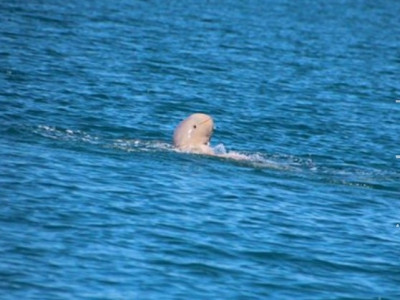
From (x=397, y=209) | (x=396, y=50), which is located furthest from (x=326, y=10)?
(x=397, y=209)

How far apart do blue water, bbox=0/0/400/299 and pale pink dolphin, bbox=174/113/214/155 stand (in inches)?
13.0

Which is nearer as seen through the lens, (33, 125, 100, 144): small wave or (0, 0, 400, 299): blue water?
(0, 0, 400, 299): blue water

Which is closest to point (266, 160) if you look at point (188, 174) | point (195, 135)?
point (195, 135)

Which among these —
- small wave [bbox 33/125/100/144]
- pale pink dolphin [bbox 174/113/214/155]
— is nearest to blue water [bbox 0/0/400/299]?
small wave [bbox 33/125/100/144]

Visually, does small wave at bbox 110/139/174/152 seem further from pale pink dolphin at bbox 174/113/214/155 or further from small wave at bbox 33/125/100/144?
small wave at bbox 33/125/100/144

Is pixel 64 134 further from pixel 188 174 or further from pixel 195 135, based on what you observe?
pixel 188 174

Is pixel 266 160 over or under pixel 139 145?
over

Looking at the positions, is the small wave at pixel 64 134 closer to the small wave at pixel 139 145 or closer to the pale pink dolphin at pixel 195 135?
the small wave at pixel 139 145

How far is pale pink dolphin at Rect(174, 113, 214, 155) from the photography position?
27188mm

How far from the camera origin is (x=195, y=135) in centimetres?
2720

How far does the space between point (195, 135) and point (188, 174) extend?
2.34m

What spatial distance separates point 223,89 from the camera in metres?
39.7

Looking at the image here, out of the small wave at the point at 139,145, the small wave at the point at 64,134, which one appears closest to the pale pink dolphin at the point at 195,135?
the small wave at the point at 139,145

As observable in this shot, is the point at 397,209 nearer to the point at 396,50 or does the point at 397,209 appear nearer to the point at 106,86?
the point at 106,86
